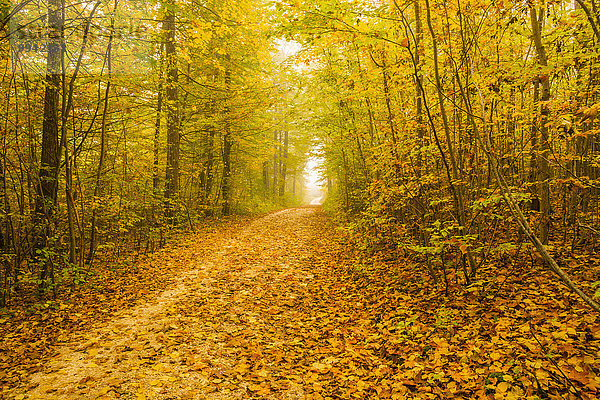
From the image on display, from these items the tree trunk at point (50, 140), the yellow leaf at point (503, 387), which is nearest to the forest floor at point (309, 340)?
the yellow leaf at point (503, 387)

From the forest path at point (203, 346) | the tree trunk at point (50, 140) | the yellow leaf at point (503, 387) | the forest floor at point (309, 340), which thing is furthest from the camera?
the tree trunk at point (50, 140)

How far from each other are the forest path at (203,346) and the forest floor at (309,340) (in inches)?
0.9

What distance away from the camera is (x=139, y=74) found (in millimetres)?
8555

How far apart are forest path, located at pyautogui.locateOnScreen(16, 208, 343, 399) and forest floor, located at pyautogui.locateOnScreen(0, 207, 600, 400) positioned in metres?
0.02

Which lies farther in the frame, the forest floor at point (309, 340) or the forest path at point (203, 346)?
the forest path at point (203, 346)

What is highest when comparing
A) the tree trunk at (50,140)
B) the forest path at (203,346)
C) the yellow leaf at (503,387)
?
the tree trunk at (50,140)

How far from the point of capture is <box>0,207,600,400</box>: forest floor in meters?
3.37

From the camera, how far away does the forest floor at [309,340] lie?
337 centimetres

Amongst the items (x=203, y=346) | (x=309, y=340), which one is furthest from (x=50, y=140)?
(x=309, y=340)

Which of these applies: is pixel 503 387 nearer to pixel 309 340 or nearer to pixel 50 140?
pixel 309 340

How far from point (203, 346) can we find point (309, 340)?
1633 millimetres

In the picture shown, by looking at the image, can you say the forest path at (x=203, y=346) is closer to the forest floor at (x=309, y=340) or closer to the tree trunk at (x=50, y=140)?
the forest floor at (x=309, y=340)

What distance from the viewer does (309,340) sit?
480 centimetres

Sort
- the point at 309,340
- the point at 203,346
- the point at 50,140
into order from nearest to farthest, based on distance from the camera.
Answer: the point at 203,346, the point at 309,340, the point at 50,140
